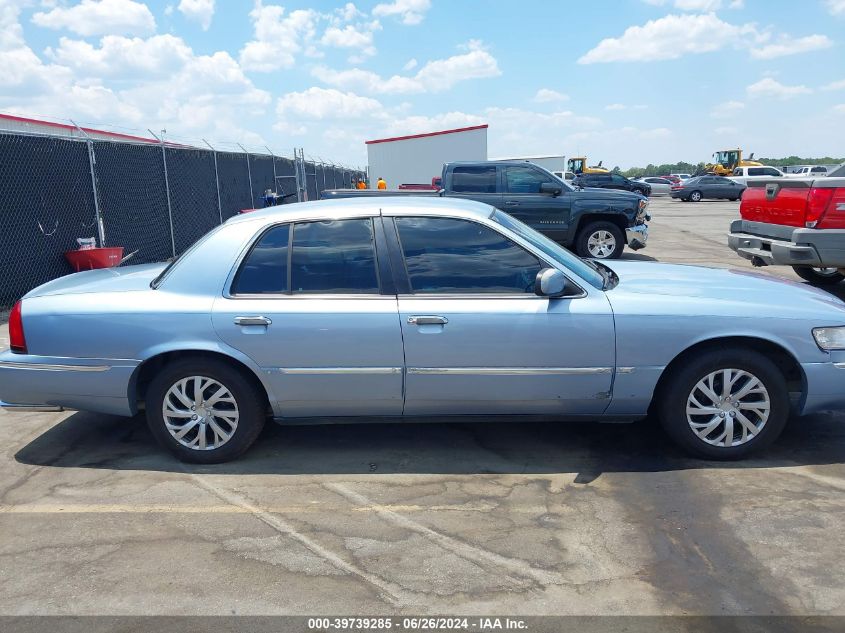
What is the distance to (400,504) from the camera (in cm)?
374

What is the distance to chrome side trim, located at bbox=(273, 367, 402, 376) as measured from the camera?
4035 millimetres

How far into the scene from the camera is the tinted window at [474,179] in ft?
39.9

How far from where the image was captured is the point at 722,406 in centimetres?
409

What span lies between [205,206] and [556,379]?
12.2m

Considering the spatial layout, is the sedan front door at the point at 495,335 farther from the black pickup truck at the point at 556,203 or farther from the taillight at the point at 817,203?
the black pickup truck at the point at 556,203

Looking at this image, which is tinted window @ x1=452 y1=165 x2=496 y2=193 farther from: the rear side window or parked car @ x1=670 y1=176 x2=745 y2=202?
parked car @ x1=670 y1=176 x2=745 y2=202

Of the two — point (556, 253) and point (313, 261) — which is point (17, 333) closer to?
point (313, 261)

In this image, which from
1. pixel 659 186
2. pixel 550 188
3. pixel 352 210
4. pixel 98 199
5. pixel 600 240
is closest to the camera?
pixel 352 210

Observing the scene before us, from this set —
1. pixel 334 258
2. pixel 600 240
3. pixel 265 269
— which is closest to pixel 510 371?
pixel 334 258

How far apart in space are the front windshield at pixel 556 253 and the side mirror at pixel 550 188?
7400 millimetres

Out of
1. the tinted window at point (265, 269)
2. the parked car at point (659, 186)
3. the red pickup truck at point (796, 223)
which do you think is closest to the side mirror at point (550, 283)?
the tinted window at point (265, 269)

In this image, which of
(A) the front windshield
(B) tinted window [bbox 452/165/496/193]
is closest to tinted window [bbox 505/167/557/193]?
(B) tinted window [bbox 452/165/496/193]

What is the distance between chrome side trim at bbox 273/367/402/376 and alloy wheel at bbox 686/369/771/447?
5.89ft

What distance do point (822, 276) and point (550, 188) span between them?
4.39 meters
